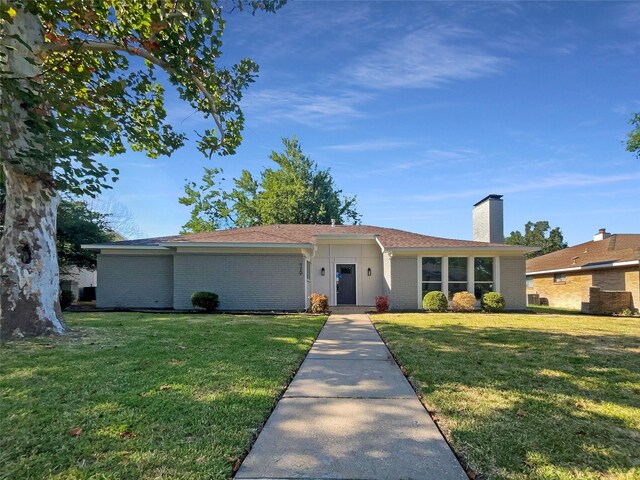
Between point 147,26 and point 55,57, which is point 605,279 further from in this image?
point 55,57

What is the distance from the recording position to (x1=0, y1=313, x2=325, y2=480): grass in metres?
2.61

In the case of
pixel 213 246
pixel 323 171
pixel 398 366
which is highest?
pixel 323 171

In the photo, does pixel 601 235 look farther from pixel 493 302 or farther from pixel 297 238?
pixel 297 238

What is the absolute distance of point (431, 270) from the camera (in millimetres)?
15094

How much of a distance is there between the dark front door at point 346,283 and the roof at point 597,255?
12907 millimetres

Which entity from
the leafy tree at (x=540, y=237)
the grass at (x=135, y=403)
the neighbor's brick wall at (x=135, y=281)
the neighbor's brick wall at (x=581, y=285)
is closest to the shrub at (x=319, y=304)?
the neighbor's brick wall at (x=135, y=281)

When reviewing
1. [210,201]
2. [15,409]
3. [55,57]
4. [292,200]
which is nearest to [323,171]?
[292,200]

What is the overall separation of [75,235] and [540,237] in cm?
5290

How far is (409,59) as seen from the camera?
10.2m

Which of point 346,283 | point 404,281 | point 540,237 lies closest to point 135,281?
point 346,283

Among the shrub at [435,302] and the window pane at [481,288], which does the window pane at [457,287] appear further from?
the shrub at [435,302]

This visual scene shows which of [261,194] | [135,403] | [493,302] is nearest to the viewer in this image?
[135,403]

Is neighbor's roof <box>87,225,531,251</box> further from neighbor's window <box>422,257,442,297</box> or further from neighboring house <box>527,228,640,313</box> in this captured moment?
neighboring house <box>527,228,640,313</box>

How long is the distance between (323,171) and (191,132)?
22951 mm
